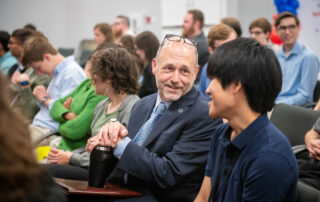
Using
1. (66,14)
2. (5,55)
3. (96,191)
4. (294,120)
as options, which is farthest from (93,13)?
(96,191)

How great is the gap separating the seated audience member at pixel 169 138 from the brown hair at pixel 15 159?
97 cm

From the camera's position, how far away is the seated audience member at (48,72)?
3594mm

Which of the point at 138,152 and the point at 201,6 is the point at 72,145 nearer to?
the point at 138,152

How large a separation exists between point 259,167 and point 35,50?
112 inches

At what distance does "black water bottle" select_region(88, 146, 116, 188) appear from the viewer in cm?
177

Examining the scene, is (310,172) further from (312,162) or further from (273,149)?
(273,149)

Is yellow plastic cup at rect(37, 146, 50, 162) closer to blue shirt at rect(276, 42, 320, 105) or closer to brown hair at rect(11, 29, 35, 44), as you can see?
blue shirt at rect(276, 42, 320, 105)

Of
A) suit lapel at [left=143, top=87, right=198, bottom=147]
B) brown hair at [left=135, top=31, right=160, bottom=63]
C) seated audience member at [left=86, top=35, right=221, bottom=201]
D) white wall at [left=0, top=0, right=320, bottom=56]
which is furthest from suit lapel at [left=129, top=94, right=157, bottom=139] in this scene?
white wall at [left=0, top=0, right=320, bottom=56]

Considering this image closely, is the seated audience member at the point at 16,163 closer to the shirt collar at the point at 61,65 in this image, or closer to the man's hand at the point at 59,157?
the man's hand at the point at 59,157

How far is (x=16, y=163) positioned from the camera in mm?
764

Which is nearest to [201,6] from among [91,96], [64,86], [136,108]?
[64,86]

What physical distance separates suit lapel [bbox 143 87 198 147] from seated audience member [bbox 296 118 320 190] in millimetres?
726

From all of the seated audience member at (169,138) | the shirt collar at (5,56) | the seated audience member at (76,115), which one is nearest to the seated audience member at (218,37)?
the seated audience member at (76,115)

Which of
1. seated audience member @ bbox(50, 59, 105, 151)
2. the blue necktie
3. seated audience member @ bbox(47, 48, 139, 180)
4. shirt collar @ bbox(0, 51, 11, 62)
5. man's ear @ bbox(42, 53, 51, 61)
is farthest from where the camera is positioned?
shirt collar @ bbox(0, 51, 11, 62)
